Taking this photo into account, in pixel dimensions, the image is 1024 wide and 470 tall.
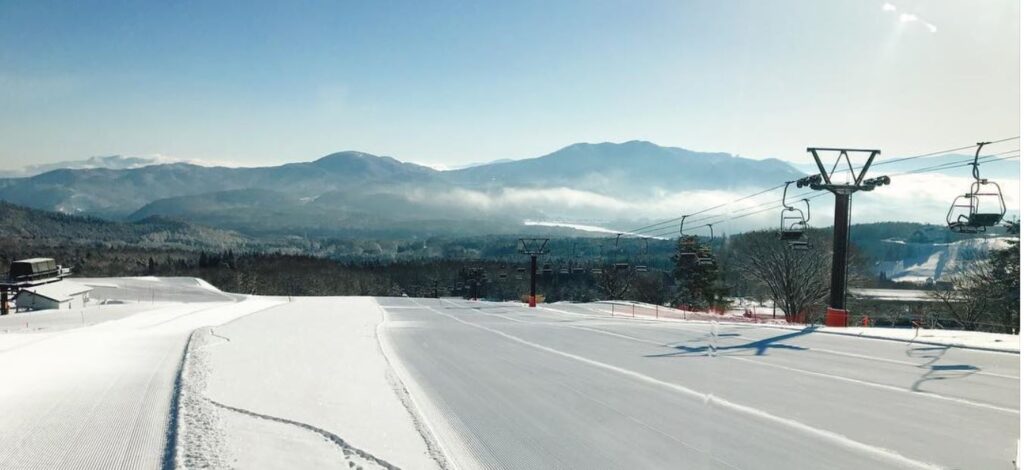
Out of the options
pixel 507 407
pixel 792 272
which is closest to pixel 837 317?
pixel 507 407

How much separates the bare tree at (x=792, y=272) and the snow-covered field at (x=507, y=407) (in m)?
38.0

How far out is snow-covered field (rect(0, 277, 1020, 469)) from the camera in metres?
7.50

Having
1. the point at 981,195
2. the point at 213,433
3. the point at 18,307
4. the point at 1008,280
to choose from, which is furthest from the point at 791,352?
the point at 18,307

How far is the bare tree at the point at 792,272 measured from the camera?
54.5 metres

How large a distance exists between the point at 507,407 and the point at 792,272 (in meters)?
50.7

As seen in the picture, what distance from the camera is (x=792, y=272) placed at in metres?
55.4

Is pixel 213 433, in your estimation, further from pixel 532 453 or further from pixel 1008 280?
pixel 1008 280

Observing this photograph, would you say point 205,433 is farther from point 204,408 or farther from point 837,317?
point 837,317

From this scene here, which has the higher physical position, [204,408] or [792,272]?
[792,272]

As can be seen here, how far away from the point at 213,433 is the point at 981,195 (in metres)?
20.2

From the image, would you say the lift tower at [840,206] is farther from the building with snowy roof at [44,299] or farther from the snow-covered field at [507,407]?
the building with snowy roof at [44,299]

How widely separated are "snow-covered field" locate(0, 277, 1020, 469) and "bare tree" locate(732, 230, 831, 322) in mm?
37990

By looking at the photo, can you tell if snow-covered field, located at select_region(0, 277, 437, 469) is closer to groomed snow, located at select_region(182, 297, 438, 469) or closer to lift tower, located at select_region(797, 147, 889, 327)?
groomed snow, located at select_region(182, 297, 438, 469)

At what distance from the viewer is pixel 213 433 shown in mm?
7859
